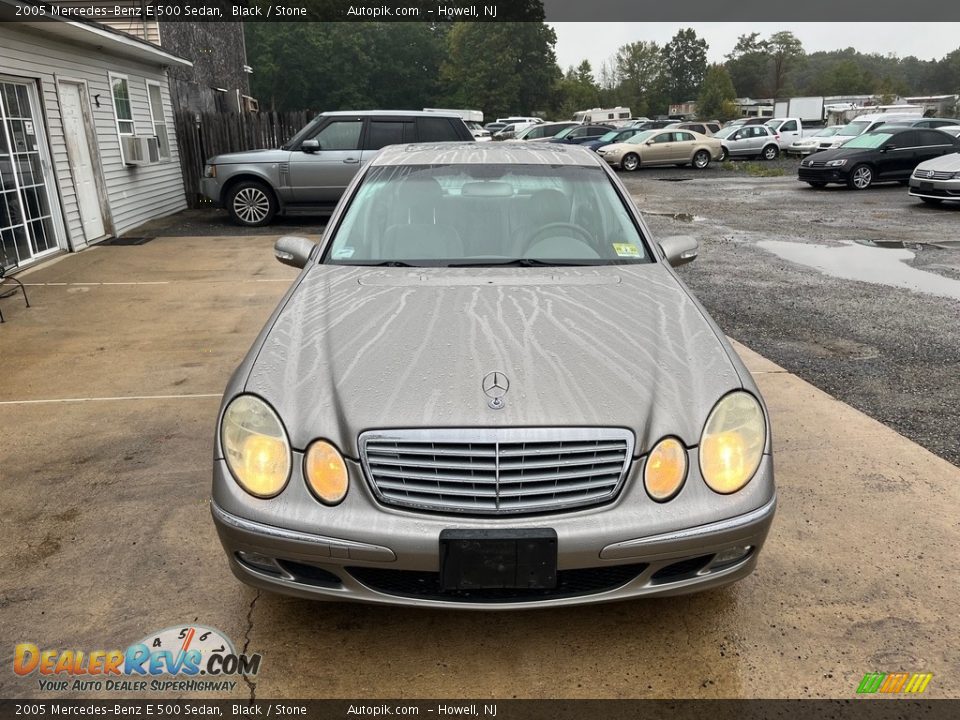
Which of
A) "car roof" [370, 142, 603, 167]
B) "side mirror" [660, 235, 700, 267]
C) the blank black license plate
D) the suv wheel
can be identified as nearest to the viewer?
the blank black license plate

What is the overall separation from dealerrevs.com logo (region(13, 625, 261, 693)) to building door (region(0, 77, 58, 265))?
293 inches

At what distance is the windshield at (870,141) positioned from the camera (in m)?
17.5

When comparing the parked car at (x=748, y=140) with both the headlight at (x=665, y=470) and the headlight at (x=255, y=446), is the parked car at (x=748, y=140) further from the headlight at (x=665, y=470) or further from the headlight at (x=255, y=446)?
the headlight at (x=255, y=446)

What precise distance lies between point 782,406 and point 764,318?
7.81ft

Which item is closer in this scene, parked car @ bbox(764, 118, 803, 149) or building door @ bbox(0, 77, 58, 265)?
building door @ bbox(0, 77, 58, 265)

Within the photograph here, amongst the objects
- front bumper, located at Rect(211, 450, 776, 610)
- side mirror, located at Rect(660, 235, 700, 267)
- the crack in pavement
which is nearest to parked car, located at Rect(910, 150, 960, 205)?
side mirror, located at Rect(660, 235, 700, 267)

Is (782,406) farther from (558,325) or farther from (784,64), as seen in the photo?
(784,64)

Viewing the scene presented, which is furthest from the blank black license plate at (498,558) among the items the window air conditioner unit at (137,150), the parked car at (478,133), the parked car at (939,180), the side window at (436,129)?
the parked car at (939,180)

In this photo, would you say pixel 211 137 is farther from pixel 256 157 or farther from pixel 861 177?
pixel 861 177

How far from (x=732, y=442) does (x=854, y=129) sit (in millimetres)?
25114

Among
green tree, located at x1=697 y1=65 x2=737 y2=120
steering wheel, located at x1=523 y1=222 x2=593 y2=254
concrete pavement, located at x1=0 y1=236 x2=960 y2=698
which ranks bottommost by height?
concrete pavement, located at x1=0 y1=236 x2=960 y2=698

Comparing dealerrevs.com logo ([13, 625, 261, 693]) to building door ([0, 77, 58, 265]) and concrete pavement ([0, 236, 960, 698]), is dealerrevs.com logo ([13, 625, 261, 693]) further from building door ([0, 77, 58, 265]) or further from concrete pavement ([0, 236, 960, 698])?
building door ([0, 77, 58, 265])

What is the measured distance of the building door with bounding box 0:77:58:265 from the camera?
8.36 meters

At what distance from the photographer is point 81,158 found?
33.8 ft
